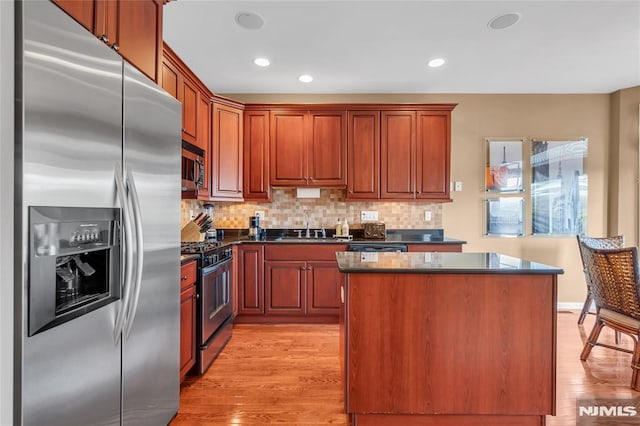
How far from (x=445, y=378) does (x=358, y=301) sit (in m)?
0.61

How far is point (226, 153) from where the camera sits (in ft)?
11.6

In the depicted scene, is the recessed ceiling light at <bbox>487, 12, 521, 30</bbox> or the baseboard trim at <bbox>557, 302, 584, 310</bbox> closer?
the recessed ceiling light at <bbox>487, 12, 521, 30</bbox>

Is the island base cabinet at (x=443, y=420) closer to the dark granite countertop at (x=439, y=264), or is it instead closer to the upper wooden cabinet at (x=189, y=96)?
the dark granite countertop at (x=439, y=264)

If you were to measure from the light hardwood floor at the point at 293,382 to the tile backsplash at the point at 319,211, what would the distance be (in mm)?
1441

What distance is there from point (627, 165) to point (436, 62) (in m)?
2.80

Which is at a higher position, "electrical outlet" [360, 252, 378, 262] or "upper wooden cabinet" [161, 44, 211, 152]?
"upper wooden cabinet" [161, 44, 211, 152]

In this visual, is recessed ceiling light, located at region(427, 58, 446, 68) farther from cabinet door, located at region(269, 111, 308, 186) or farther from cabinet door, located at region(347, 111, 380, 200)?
cabinet door, located at region(269, 111, 308, 186)

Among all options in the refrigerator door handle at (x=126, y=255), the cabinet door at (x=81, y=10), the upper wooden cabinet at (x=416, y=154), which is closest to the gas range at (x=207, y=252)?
the refrigerator door handle at (x=126, y=255)

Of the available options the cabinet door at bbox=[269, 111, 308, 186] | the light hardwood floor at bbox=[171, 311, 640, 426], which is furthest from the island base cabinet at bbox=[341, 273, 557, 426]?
the cabinet door at bbox=[269, 111, 308, 186]

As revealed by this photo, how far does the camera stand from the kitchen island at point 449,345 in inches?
65.7

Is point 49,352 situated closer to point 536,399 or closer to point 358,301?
point 358,301

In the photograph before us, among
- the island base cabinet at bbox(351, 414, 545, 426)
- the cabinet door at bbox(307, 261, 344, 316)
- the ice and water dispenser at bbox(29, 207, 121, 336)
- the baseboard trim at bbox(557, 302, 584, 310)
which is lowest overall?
the baseboard trim at bbox(557, 302, 584, 310)

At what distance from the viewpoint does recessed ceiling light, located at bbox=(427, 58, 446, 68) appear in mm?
3159

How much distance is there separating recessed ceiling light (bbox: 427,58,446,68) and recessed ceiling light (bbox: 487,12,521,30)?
1.91ft
